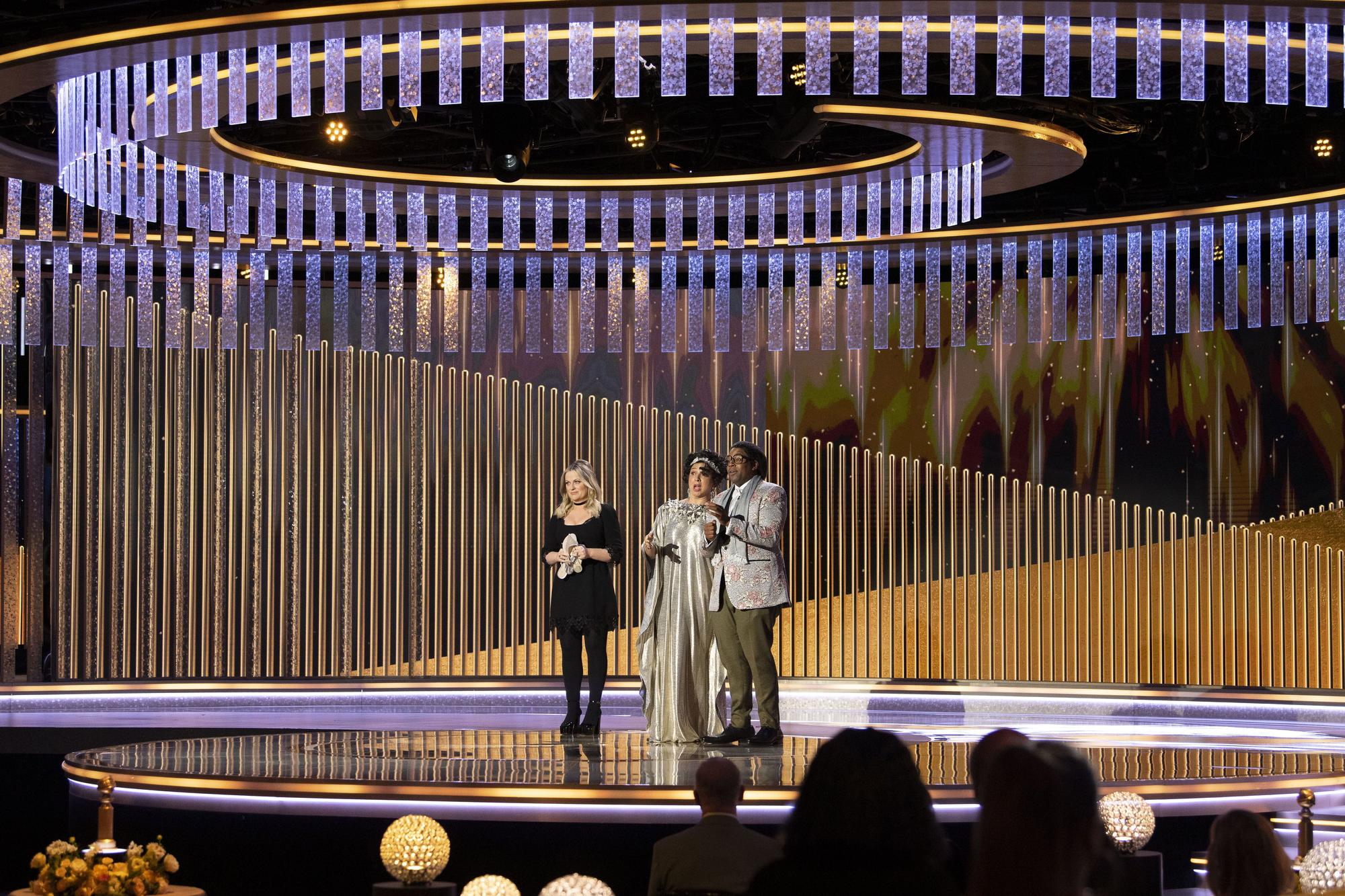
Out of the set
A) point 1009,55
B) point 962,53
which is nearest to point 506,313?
point 962,53

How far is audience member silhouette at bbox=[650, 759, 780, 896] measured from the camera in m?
3.41

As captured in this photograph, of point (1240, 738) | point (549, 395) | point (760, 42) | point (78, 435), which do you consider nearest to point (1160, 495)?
point (1240, 738)

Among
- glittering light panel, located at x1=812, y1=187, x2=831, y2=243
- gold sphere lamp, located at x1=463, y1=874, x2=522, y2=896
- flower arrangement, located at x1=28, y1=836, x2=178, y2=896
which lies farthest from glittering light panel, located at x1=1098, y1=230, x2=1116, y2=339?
gold sphere lamp, located at x1=463, y1=874, x2=522, y2=896

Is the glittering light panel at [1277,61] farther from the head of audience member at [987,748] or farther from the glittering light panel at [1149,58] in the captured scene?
the head of audience member at [987,748]

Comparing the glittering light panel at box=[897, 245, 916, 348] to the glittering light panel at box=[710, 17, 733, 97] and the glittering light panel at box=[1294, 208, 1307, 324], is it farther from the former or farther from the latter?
the glittering light panel at box=[710, 17, 733, 97]

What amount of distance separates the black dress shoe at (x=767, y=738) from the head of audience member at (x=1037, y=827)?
6.14m

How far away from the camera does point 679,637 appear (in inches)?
327

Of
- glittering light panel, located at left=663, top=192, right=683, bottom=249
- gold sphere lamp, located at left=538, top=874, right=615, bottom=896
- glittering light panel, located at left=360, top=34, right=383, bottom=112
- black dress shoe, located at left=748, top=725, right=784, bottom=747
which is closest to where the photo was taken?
gold sphere lamp, located at left=538, top=874, right=615, bottom=896

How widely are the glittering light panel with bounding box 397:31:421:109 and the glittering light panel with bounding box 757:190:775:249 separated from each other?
155 inches

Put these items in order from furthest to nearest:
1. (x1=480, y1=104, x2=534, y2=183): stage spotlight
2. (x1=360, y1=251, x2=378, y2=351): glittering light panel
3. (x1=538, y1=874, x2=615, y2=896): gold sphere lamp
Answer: (x1=360, y1=251, x2=378, y2=351): glittering light panel, (x1=480, y1=104, x2=534, y2=183): stage spotlight, (x1=538, y1=874, x2=615, y2=896): gold sphere lamp

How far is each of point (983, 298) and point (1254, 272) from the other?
1.69 meters

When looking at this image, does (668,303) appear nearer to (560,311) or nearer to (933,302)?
(560,311)

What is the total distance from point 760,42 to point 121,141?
308cm

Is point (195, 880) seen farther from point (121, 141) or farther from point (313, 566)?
point (313, 566)
